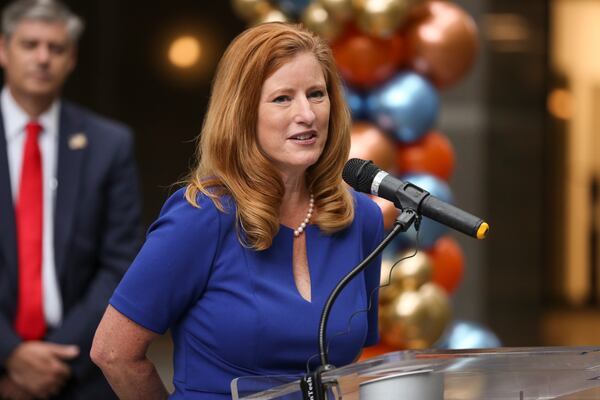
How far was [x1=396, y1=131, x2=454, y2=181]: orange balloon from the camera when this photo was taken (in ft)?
15.4

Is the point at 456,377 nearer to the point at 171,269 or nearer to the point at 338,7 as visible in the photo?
the point at 171,269

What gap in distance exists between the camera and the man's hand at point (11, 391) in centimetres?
384

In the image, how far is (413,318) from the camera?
4.53 meters

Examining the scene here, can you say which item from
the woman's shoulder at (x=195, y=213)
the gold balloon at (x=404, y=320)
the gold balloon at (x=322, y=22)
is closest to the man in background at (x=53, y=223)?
the gold balloon at (x=322, y=22)

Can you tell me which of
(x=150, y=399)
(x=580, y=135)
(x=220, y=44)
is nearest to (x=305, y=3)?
(x=220, y=44)

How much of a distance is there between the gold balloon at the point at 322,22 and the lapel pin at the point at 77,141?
98 cm

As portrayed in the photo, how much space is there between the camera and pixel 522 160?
7.17 m

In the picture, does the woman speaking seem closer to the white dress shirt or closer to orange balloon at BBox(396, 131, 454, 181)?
the white dress shirt

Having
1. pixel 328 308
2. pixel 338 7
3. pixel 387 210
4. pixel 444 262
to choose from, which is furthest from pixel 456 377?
pixel 444 262

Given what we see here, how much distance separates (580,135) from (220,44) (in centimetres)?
242

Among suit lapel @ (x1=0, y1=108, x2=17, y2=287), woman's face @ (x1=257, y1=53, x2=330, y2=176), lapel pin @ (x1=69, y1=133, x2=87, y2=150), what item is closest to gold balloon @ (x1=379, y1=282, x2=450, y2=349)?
lapel pin @ (x1=69, y1=133, x2=87, y2=150)

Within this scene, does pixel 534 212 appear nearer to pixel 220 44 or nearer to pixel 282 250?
pixel 220 44

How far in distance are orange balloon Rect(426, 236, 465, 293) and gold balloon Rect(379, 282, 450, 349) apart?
229 mm

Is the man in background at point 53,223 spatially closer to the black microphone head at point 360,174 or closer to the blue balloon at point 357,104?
the blue balloon at point 357,104
